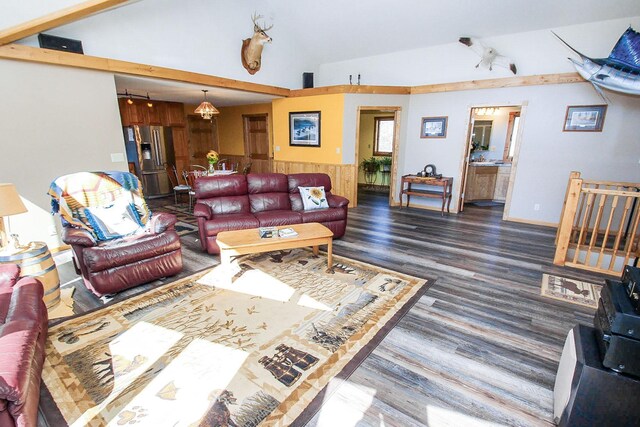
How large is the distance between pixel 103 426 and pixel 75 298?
1.76 m

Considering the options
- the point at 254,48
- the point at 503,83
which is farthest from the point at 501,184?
the point at 254,48

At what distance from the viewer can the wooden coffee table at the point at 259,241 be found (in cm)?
318

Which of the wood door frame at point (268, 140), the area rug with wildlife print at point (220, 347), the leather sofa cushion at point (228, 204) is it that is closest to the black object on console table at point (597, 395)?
the area rug with wildlife print at point (220, 347)

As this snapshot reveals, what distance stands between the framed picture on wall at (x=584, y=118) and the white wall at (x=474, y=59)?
0.68m

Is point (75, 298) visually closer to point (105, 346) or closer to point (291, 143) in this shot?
point (105, 346)

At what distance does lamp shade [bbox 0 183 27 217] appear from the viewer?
2.48 m

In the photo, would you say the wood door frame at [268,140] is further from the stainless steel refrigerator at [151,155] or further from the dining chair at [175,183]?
the dining chair at [175,183]

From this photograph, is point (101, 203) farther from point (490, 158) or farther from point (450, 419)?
point (490, 158)

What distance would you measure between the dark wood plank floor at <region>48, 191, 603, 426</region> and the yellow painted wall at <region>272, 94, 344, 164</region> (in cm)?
253

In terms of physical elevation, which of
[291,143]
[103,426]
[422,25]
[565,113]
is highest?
[422,25]

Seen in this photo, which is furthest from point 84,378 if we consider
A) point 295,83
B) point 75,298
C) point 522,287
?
Result: point 295,83

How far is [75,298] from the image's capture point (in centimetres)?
294

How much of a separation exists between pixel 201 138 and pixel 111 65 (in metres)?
5.53

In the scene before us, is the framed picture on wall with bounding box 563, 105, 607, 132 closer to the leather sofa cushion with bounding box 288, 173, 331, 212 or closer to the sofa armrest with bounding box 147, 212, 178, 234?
the leather sofa cushion with bounding box 288, 173, 331, 212
